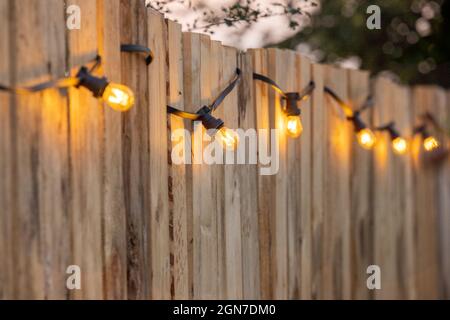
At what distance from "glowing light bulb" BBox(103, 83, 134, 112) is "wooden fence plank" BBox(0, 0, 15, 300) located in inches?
14.6

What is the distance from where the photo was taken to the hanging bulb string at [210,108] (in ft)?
9.03

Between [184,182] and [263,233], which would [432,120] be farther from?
[184,182]

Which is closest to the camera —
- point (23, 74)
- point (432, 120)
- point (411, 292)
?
point (23, 74)

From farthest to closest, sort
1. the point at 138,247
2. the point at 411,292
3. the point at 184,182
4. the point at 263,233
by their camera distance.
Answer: the point at 411,292 < the point at 263,233 < the point at 184,182 < the point at 138,247

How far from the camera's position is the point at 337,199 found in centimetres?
387

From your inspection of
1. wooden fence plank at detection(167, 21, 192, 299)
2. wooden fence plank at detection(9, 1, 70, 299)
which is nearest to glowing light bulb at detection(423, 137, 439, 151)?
wooden fence plank at detection(167, 21, 192, 299)

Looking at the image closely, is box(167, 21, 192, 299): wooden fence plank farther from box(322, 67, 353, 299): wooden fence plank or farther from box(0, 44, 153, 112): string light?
box(322, 67, 353, 299): wooden fence plank

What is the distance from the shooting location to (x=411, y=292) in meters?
4.56

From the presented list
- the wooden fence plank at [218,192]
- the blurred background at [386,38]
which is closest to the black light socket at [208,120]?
the wooden fence plank at [218,192]

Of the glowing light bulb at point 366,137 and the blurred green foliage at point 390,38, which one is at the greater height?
the blurred green foliage at point 390,38

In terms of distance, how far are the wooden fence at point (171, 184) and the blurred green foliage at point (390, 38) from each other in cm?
304

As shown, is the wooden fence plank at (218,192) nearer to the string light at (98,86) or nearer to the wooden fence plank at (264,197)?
the wooden fence plank at (264,197)

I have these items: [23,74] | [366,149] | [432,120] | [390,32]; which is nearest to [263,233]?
[366,149]
